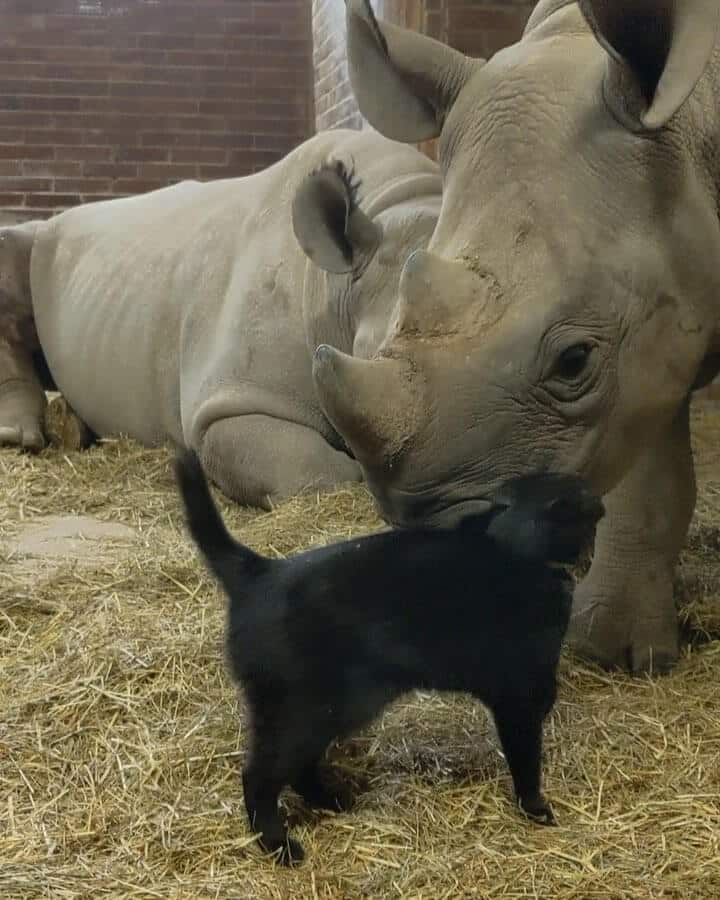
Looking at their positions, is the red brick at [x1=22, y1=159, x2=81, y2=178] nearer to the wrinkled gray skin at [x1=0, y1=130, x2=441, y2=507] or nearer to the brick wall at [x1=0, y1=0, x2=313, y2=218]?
the brick wall at [x1=0, y1=0, x2=313, y2=218]

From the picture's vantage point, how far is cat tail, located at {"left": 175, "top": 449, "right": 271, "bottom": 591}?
5.48ft

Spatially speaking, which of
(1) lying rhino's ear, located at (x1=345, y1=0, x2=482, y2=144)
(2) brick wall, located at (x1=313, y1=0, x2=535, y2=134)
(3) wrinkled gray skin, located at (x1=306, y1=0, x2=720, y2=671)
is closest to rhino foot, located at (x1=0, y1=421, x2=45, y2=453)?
(2) brick wall, located at (x1=313, y1=0, x2=535, y2=134)

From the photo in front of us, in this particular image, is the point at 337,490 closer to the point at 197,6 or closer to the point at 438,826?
the point at 438,826

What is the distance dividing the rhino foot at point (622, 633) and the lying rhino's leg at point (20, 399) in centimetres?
297

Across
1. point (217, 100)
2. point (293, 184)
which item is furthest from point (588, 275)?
point (217, 100)

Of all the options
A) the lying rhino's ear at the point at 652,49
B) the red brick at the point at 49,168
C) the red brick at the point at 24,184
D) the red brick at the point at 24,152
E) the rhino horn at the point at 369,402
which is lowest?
the red brick at the point at 24,184

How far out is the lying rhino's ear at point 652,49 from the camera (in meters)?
1.75

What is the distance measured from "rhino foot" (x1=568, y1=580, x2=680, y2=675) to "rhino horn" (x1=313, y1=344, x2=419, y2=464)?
770mm

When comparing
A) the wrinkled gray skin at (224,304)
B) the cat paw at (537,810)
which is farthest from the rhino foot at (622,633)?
the wrinkled gray skin at (224,304)

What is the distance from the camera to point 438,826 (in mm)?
1683

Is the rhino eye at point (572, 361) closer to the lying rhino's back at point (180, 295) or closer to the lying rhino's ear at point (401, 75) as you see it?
the lying rhino's ear at point (401, 75)

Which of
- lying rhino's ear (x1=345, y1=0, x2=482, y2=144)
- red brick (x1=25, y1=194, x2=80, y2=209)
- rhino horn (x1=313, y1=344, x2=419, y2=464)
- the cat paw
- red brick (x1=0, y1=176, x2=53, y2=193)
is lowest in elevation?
red brick (x1=25, y1=194, x2=80, y2=209)

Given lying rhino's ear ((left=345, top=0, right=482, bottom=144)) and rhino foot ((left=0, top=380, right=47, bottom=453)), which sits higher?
lying rhino's ear ((left=345, top=0, right=482, bottom=144))

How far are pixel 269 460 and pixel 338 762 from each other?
176 cm
